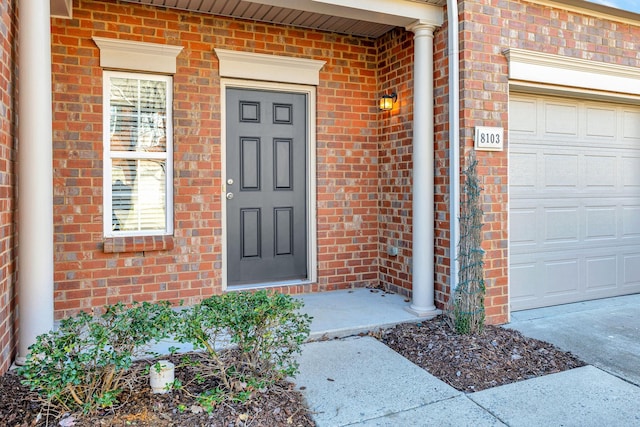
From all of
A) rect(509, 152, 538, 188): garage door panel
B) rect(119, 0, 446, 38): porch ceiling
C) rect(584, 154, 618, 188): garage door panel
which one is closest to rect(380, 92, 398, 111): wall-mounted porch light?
rect(119, 0, 446, 38): porch ceiling

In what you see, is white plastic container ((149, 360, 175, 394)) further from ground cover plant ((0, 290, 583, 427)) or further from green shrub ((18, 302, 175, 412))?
green shrub ((18, 302, 175, 412))

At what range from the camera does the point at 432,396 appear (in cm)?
305

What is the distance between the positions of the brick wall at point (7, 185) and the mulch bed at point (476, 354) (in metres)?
2.74

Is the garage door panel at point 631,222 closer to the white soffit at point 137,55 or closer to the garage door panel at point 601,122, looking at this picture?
the garage door panel at point 601,122

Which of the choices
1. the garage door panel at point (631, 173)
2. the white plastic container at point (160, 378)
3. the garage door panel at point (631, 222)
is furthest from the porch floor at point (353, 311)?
the garage door panel at point (631, 173)

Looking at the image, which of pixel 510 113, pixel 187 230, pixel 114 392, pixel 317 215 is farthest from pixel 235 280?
pixel 510 113

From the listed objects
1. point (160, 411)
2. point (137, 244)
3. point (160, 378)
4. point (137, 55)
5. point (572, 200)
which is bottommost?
point (160, 411)

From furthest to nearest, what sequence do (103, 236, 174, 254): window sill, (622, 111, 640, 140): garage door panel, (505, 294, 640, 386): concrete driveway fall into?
(622, 111, 640, 140): garage door panel
(103, 236, 174, 254): window sill
(505, 294, 640, 386): concrete driveway

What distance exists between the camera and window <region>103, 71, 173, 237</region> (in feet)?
14.8

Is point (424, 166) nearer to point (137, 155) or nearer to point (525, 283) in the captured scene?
point (525, 283)

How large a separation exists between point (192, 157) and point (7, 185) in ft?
6.12

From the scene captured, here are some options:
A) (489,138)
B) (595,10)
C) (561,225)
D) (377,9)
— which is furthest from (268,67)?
(561,225)

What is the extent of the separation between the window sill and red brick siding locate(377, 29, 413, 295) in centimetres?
239

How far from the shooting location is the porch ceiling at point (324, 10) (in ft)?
13.7
